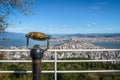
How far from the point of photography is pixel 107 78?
33.8ft

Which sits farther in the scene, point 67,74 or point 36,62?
point 67,74

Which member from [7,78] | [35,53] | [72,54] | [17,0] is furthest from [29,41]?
[72,54]

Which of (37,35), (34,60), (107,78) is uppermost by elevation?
(37,35)

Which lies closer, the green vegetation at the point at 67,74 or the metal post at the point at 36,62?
the metal post at the point at 36,62

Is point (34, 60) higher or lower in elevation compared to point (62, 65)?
higher

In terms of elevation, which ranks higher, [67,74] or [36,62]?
[36,62]

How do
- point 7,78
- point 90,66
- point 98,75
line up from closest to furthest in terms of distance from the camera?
1. point 7,78
2. point 98,75
3. point 90,66

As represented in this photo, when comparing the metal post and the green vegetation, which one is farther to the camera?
the green vegetation

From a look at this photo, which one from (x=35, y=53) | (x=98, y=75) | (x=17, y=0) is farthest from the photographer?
(x=17, y=0)

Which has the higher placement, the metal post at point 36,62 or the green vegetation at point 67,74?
the metal post at point 36,62

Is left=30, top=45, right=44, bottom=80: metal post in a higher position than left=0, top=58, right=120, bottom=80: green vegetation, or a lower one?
higher

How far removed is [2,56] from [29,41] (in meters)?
5.21

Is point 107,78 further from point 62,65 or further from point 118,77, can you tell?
point 62,65

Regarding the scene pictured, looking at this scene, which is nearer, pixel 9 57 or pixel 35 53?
pixel 35 53
